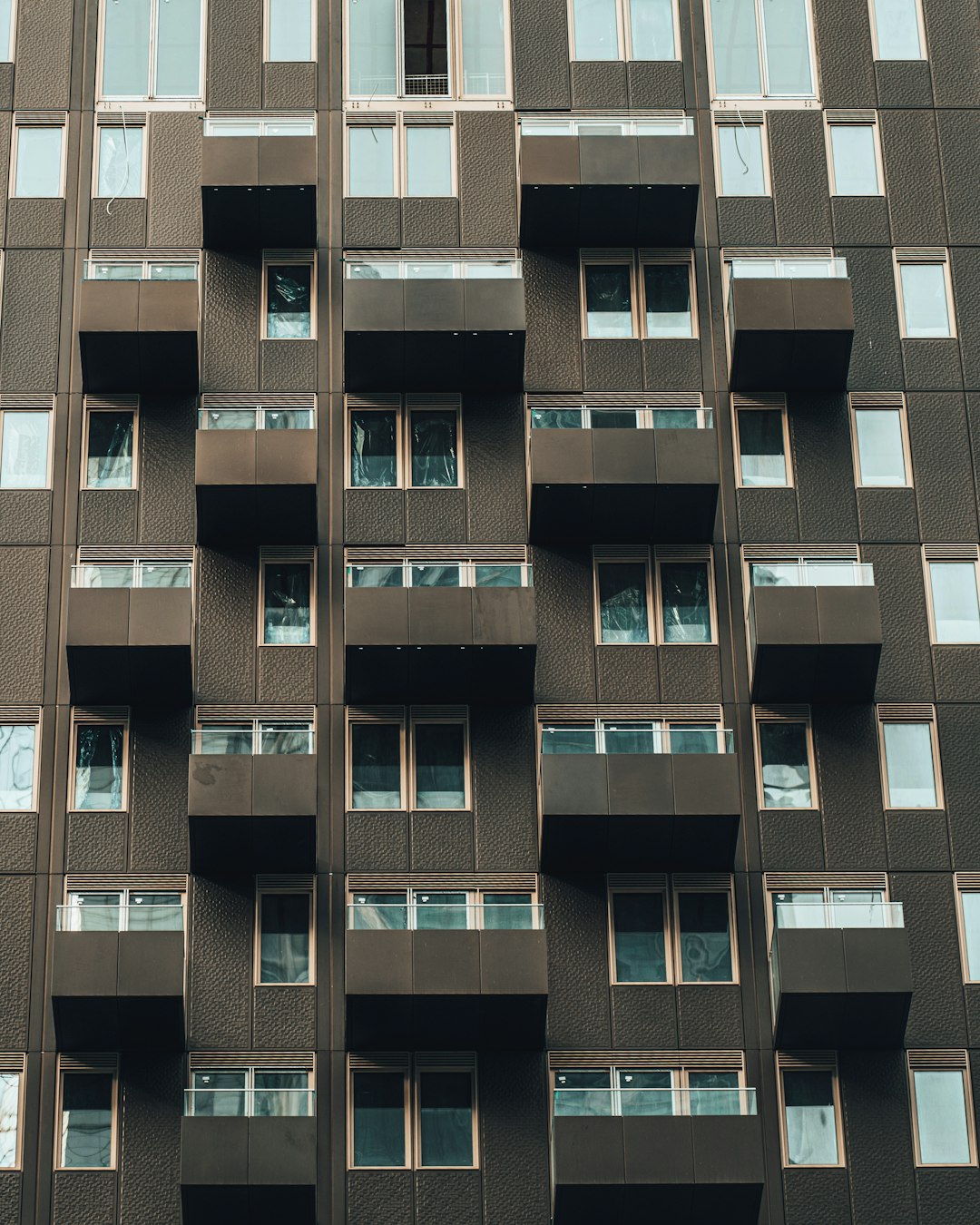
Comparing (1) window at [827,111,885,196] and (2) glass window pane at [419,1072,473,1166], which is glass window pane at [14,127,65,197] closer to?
(1) window at [827,111,885,196]

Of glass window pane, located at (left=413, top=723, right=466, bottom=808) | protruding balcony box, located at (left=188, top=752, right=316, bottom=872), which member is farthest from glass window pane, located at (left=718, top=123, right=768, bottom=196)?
protruding balcony box, located at (left=188, top=752, right=316, bottom=872)

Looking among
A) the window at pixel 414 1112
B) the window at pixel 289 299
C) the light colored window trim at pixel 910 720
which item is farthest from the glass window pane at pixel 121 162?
the light colored window trim at pixel 910 720

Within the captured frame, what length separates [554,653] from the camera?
34062 mm

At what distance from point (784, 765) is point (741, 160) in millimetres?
11974

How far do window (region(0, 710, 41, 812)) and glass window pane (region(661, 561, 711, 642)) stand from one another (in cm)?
1133

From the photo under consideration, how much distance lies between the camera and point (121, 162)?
3684cm

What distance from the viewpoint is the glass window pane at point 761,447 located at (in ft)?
116

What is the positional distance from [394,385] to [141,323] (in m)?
4.71

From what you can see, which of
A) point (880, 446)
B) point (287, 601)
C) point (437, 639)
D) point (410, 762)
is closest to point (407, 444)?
point (287, 601)

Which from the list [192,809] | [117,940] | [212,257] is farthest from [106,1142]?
[212,257]

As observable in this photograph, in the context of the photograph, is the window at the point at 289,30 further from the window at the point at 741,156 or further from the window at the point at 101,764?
the window at the point at 101,764

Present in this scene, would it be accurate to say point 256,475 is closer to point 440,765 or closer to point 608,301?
point 440,765

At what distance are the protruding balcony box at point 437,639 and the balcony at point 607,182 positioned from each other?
7.56m

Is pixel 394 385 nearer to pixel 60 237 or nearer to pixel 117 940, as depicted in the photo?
pixel 60 237
